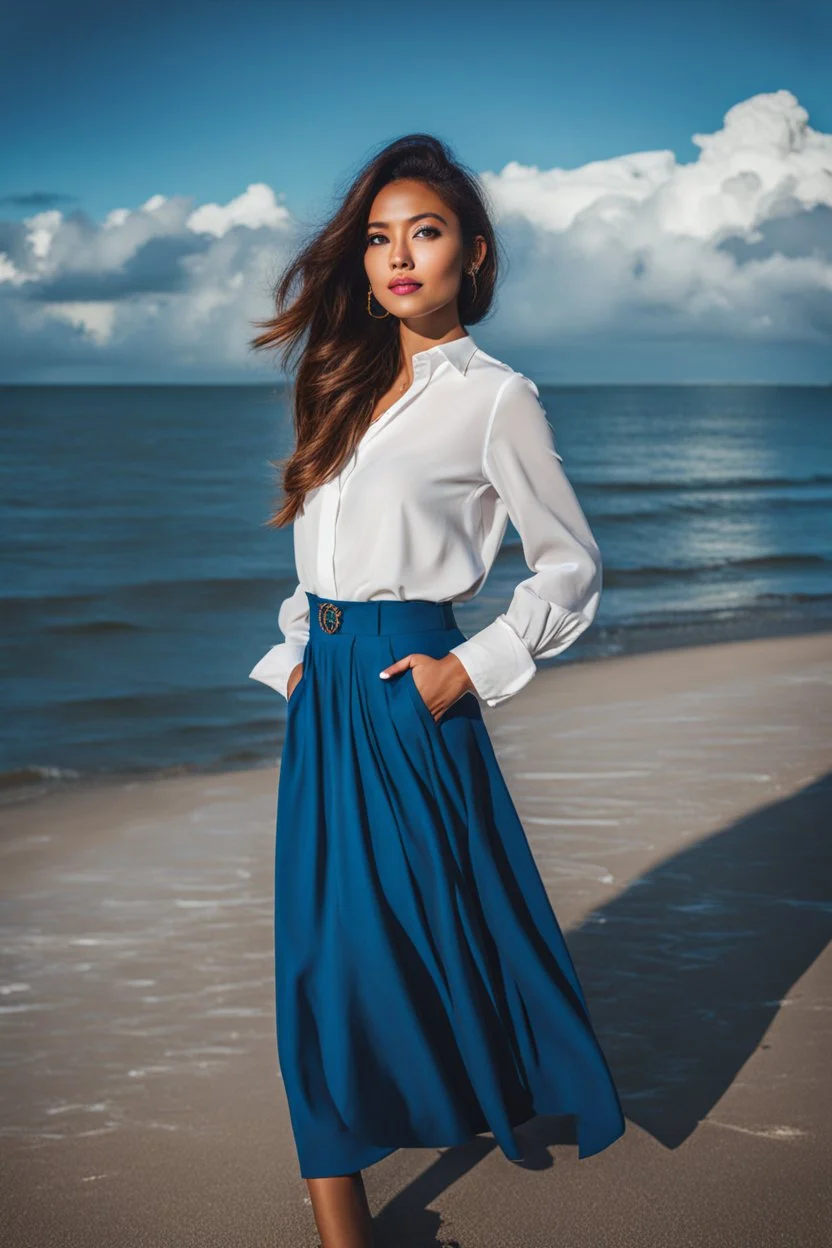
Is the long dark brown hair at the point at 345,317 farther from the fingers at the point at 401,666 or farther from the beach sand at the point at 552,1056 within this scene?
the beach sand at the point at 552,1056

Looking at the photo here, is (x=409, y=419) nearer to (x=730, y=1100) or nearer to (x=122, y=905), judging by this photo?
(x=730, y=1100)

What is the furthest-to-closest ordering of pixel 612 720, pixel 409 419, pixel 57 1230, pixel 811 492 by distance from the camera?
1. pixel 811 492
2. pixel 612 720
3. pixel 57 1230
4. pixel 409 419

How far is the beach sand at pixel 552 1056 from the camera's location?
265cm

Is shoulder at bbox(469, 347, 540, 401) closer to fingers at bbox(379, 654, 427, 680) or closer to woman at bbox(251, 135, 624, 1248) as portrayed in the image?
woman at bbox(251, 135, 624, 1248)

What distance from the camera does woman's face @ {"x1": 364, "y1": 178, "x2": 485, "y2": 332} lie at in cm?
231

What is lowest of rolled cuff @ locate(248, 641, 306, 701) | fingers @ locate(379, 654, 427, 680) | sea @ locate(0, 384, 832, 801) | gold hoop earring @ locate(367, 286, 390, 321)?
sea @ locate(0, 384, 832, 801)

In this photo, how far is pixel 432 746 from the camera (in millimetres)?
2311

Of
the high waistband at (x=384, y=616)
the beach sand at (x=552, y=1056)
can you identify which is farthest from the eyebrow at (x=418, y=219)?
the beach sand at (x=552, y=1056)

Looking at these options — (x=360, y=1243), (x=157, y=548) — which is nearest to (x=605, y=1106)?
(x=360, y=1243)

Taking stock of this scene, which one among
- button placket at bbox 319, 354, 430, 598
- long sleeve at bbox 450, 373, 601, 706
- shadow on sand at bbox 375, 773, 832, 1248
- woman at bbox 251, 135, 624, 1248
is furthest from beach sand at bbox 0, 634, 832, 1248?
button placket at bbox 319, 354, 430, 598

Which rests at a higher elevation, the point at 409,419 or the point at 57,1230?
the point at 409,419

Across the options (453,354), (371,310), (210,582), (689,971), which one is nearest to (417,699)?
(453,354)

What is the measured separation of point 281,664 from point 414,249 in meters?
0.74

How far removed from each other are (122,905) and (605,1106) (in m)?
2.25
